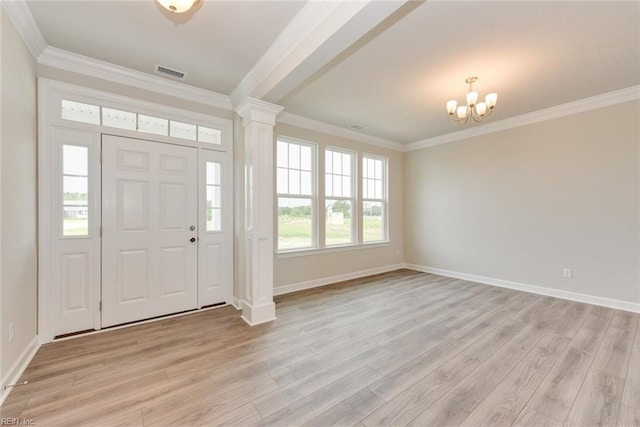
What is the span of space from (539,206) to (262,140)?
14.1 ft

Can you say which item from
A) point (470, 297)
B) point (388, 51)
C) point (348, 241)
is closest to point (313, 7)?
point (388, 51)

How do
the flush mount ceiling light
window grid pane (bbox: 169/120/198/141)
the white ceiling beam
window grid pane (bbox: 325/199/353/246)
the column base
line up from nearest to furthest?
1. the flush mount ceiling light
2. the white ceiling beam
3. the column base
4. window grid pane (bbox: 169/120/198/141)
5. window grid pane (bbox: 325/199/353/246)

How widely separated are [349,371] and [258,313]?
4.34 feet

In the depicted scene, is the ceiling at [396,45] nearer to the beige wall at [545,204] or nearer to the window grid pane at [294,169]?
the beige wall at [545,204]

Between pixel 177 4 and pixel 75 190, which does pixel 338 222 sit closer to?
pixel 75 190

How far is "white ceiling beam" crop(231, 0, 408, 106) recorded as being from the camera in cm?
172

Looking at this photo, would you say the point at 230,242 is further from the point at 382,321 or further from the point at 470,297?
the point at 470,297

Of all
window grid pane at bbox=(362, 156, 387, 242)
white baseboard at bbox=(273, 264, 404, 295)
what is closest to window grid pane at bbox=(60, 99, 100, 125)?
white baseboard at bbox=(273, 264, 404, 295)

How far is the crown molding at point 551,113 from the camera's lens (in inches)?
131

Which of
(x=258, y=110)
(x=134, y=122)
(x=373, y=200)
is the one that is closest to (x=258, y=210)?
(x=258, y=110)

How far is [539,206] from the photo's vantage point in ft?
13.3

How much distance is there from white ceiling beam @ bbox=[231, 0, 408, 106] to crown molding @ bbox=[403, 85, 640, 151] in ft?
12.0

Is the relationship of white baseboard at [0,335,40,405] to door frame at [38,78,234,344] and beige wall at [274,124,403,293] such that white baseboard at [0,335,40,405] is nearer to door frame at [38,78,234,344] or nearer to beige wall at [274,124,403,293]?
door frame at [38,78,234,344]

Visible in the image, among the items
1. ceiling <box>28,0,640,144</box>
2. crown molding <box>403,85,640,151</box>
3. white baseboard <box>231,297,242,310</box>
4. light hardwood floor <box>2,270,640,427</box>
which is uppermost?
ceiling <box>28,0,640,144</box>
